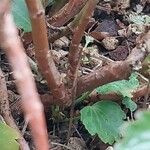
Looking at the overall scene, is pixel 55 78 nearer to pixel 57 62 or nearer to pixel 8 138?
pixel 8 138

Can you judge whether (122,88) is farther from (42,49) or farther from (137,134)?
(137,134)

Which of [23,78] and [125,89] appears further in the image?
[125,89]

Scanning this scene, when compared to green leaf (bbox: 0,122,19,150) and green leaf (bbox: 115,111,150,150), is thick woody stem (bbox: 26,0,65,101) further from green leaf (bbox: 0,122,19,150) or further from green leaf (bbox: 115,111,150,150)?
green leaf (bbox: 115,111,150,150)

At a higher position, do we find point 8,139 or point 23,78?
point 23,78

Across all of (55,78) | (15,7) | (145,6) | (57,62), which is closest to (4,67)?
(57,62)

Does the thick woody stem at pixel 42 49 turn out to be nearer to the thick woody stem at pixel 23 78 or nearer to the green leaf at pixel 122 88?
the green leaf at pixel 122 88

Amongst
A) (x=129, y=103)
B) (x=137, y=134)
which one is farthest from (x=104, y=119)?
(x=137, y=134)
